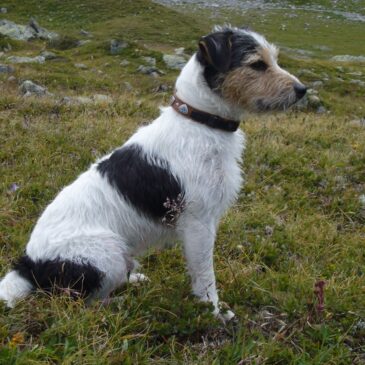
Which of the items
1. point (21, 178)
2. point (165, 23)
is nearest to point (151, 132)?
point (21, 178)

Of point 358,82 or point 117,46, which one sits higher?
point 117,46

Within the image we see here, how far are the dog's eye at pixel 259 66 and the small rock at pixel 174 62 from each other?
17033mm

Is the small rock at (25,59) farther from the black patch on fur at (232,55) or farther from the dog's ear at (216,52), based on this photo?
the dog's ear at (216,52)

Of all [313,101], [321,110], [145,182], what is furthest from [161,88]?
[145,182]

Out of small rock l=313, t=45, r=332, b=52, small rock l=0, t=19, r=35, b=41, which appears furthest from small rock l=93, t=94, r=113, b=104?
small rock l=313, t=45, r=332, b=52

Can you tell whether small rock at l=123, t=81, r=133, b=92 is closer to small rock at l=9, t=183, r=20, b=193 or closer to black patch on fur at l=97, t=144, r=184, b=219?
small rock at l=9, t=183, r=20, b=193

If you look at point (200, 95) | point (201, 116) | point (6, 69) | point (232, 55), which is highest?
point (232, 55)

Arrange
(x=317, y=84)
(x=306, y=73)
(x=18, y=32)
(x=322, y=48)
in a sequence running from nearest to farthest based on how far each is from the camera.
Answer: (x=317, y=84) → (x=306, y=73) → (x=18, y=32) → (x=322, y=48)

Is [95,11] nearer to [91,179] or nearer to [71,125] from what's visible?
[71,125]

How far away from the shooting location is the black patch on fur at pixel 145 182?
4.38 meters

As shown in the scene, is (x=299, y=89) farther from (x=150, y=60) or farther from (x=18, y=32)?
(x=18, y=32)

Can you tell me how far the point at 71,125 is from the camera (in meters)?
8.77

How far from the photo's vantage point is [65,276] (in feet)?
13.2

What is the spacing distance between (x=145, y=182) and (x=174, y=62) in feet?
59.6
